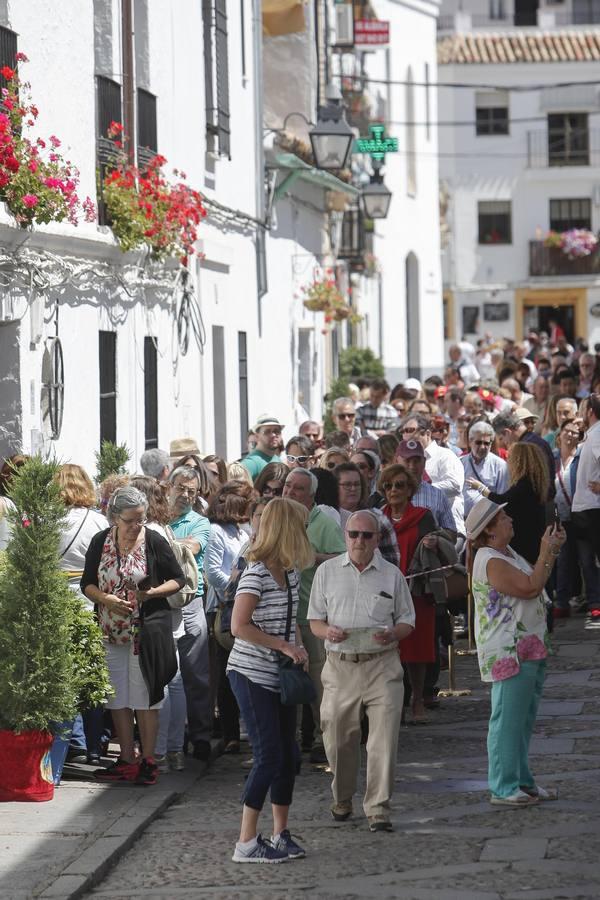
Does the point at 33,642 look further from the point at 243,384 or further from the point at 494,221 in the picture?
the point at 494,221

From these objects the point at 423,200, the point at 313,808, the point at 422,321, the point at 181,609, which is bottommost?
the point at 313,808

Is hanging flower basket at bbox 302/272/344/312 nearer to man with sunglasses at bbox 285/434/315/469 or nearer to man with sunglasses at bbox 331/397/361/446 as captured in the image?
man with sunglasses at bbox 331/397/361/446

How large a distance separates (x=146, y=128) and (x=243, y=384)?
209 inches

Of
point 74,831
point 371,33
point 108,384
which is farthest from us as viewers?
point 371,33

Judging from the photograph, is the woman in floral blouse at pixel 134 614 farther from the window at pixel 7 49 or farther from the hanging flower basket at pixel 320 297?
the hanging flower basket at pixel 320 297

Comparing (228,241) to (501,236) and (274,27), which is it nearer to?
(274,27)

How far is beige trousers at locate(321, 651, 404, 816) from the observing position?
8734mm

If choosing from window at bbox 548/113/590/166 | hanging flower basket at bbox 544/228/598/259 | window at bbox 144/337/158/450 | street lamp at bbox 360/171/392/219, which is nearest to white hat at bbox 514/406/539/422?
window at bbox 144/337/158/450

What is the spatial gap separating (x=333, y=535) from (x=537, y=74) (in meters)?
48.9

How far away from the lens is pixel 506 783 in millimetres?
9078

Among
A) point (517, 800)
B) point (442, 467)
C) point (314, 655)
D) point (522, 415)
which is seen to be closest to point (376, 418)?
point (522, 415)

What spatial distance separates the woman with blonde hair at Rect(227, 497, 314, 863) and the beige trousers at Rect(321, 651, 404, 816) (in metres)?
0.56

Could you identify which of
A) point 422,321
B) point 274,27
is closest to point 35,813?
point 274,27

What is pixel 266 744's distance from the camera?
8.13 m
